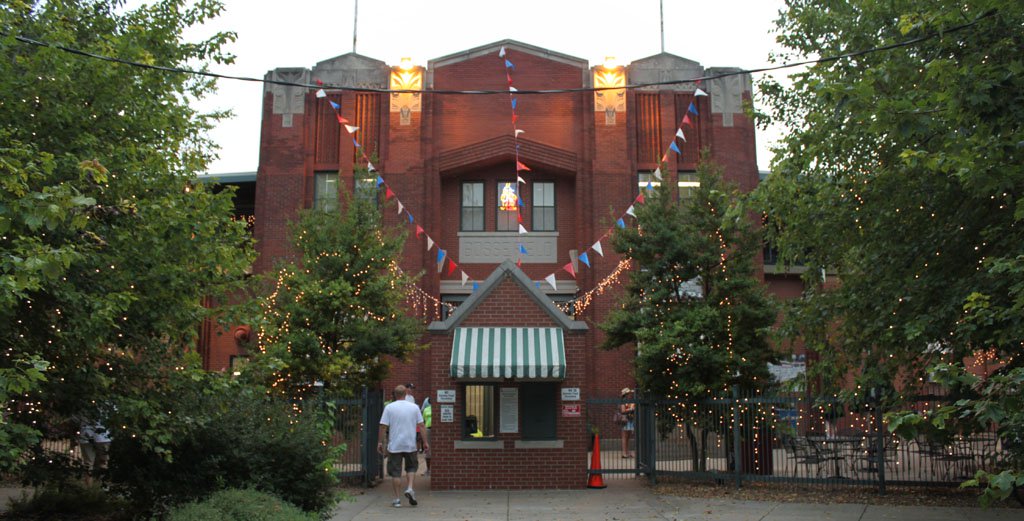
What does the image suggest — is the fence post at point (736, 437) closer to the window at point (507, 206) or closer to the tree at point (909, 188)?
the tree at point (909, 188)

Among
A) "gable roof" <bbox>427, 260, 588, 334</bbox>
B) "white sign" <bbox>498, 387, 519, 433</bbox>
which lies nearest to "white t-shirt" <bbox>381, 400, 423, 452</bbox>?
"white sign" <bbox>498, 387, 519, 433</bbox>

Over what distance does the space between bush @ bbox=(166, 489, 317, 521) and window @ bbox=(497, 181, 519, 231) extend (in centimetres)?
1980

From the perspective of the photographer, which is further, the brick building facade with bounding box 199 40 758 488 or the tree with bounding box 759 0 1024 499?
the brick building facade with bounding box 199 40 758 488

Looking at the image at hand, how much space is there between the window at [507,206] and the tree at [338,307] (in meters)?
8.44

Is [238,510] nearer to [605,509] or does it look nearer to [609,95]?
[605,509]

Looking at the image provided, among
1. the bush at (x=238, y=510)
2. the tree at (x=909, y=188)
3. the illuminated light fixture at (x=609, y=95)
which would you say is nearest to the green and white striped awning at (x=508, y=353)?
the tree at (x=909, y=188)

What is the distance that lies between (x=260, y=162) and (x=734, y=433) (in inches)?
734

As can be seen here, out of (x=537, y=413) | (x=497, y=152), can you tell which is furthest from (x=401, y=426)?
(x=497, y=152)

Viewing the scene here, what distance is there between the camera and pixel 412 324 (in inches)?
805

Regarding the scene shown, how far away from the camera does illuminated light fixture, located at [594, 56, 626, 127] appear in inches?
1121

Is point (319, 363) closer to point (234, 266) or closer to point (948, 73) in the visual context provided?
point (234, 266)

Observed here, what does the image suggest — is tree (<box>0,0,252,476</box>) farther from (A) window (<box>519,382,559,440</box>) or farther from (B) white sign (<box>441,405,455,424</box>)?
(A) window (<box>519,382,559,440</box>)

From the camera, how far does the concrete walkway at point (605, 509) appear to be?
1284 centimetres

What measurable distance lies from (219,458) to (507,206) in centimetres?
1868
